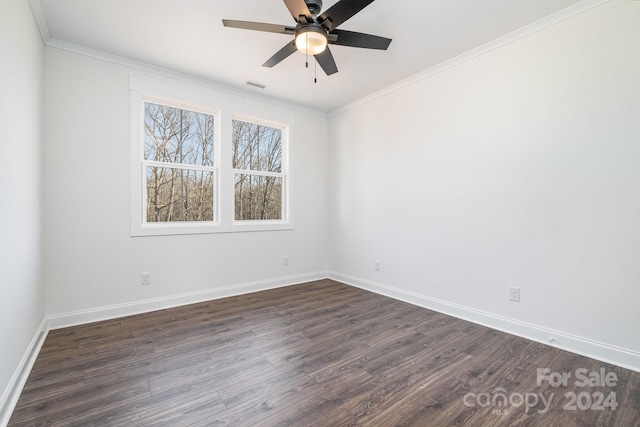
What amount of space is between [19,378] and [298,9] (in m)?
2.95

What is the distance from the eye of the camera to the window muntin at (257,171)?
3.92m

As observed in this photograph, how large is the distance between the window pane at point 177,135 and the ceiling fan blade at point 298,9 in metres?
2.18

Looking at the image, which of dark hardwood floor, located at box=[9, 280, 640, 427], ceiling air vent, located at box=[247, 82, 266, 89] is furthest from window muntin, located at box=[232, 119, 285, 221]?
dark hardwood floor, located at box=[9, 280, 640, 427]

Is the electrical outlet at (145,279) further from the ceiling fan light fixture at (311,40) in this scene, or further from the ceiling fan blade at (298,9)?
the ceiling fan blade at (298,9)

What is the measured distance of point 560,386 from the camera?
182 cm

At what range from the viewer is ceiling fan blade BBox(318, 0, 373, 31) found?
5.74ft

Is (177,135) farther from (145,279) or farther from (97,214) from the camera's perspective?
Result: (145,279)

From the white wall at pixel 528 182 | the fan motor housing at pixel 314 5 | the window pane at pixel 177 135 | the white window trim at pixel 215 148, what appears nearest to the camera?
the fan motor housing at pixel 314 5

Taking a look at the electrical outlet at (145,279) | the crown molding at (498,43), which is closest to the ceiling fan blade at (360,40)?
the crown molding at (498,43)

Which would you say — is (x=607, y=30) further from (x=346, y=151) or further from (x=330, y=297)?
(x=330, y=297)

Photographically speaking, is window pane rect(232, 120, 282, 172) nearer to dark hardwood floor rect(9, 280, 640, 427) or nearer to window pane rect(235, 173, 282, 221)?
window pane rect(235, 173, 282, 221)

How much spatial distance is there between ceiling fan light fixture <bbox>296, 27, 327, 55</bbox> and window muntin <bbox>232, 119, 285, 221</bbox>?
201 centimetres

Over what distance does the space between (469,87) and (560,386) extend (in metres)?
2.64

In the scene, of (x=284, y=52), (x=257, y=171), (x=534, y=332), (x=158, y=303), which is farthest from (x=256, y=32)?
(x=534, y=332)
